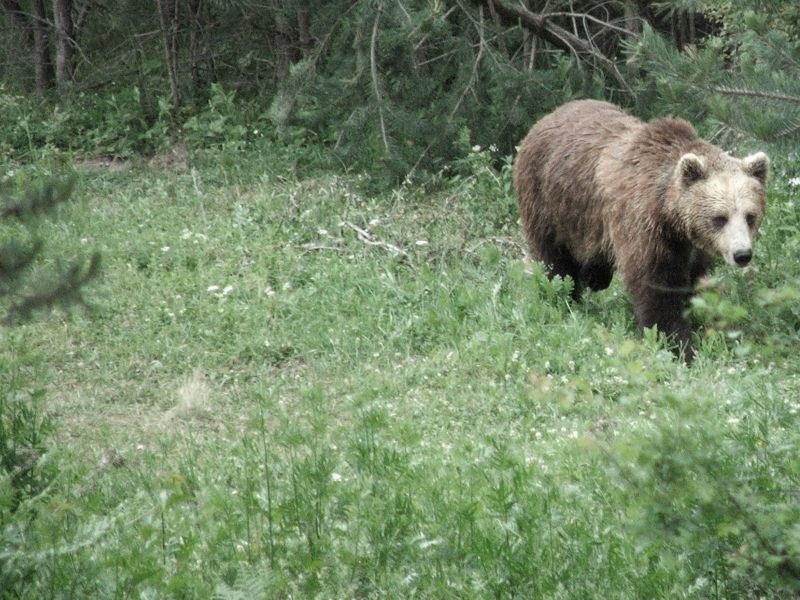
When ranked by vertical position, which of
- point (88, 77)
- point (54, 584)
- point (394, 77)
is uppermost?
point (54, 584)

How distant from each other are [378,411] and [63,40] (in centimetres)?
954

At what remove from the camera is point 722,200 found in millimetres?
7605

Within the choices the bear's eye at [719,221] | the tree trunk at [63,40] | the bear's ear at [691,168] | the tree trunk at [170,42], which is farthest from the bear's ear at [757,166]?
the tree trunk at [63,40]

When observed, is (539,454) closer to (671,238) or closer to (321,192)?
(671,238)

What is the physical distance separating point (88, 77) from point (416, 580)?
1029 centimetres

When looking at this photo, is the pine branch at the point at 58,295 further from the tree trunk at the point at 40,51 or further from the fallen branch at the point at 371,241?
the tree trunk at the point at 40,51

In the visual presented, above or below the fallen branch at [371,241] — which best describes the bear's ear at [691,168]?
above

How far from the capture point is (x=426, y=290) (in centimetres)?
870

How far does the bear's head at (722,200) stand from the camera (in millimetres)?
7582

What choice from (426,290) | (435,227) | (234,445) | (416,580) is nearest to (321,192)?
(435,227)

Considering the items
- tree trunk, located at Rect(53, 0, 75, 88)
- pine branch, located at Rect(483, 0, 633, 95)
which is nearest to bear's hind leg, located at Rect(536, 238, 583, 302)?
pine branch, located at Rect(483, 0, 633, 95)

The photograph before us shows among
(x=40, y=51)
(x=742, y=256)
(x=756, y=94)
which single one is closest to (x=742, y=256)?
(x=742, y=256)

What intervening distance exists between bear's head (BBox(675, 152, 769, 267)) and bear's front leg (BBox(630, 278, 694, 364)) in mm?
351

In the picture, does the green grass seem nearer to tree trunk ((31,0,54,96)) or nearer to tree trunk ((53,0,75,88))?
tree trunk ((53,0,75,88))
